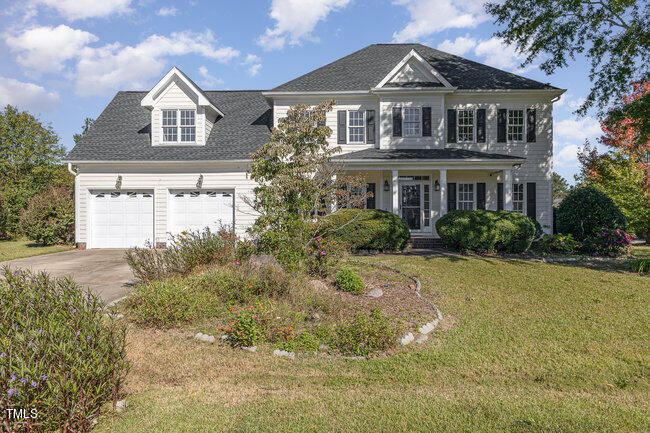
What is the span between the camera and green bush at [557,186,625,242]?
1197cm

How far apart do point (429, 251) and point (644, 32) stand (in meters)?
11.6

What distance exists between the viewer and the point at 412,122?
15.6 meters

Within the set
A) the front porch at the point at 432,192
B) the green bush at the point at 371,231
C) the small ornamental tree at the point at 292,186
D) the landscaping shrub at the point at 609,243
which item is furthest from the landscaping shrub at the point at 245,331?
the landscaping shrub at the point at 609,243

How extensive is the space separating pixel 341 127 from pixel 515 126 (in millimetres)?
8112

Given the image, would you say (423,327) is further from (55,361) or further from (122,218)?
(122,218)

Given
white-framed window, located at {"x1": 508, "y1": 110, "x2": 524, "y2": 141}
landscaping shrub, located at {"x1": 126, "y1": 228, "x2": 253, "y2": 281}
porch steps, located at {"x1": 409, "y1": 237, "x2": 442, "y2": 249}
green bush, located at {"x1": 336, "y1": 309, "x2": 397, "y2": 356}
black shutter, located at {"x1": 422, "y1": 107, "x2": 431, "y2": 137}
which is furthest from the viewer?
white-framed window, located at {"x1": 508, "y1": 110, "x2": 524, "y2": 141}

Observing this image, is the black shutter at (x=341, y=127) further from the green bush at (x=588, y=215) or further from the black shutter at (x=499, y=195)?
the green bush at (x=588, y=215)

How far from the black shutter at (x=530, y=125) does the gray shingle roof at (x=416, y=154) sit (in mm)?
1891

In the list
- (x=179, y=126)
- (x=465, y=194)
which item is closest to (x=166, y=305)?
(x=179, y=126)

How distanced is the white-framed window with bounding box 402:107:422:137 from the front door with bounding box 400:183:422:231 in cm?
237

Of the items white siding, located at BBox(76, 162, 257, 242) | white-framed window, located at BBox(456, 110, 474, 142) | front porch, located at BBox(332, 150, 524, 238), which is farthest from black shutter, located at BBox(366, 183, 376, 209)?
white siding, located at BBox(76, 162, 257, 242)

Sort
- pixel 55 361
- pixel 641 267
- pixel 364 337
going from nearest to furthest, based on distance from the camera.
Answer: pixel 55 361
pixel 364 337
pixel 641 267

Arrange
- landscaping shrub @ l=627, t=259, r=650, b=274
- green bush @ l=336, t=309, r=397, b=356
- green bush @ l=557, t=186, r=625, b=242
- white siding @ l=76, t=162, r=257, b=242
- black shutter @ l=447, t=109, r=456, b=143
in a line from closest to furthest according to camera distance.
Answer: green bush @ l=336, t=309, r=397, b=356 → landscaping shrub @ l=627, t=259, r=650, b=274 → green bush @ l=557, t=186, r=625, b=242 → white siding @ l=76, t=162, r=257, b=242 → black shutter @ l=447, t=109, r=456, b=143

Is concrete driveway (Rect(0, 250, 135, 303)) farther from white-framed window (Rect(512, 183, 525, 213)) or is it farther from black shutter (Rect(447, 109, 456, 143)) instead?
white-framed window (Rect(512, 183, 525, 213))
